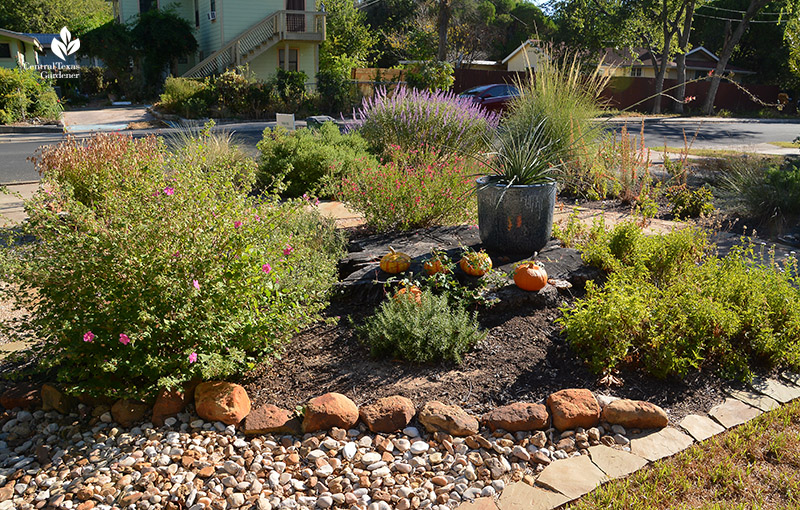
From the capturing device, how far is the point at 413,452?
274cm

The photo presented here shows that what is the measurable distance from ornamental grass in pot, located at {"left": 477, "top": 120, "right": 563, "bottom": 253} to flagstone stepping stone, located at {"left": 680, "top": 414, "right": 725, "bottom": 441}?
1.99 m

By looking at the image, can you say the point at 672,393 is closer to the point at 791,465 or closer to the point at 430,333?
the point at 791,465

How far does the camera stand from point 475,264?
4.08 meters

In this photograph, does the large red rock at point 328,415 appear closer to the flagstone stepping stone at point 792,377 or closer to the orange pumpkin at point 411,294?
the orange pumpkin at point 411,294

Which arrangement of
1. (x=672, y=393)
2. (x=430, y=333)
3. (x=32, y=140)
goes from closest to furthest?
(x=672, y=393)
(x=430, y=333)
(x=32, y=140)

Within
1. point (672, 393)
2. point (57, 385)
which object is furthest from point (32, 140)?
point (672, 393)

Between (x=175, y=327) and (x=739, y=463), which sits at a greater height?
(x=175, y=327)

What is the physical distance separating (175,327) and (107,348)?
349mm

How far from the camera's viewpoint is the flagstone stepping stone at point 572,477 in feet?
8.05

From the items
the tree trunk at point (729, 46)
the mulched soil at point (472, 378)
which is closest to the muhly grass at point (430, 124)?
the mulched soil at point (472, 378)

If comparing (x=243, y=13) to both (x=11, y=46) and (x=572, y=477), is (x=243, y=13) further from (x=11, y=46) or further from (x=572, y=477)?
(x=572, y=477)

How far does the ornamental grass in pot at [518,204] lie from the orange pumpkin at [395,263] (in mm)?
799

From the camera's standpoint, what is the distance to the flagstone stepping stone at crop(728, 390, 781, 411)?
3.08 meters

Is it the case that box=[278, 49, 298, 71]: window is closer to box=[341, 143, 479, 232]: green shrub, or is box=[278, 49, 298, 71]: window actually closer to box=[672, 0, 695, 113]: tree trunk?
box=[672, 0, 695, 113]: tree trunk
